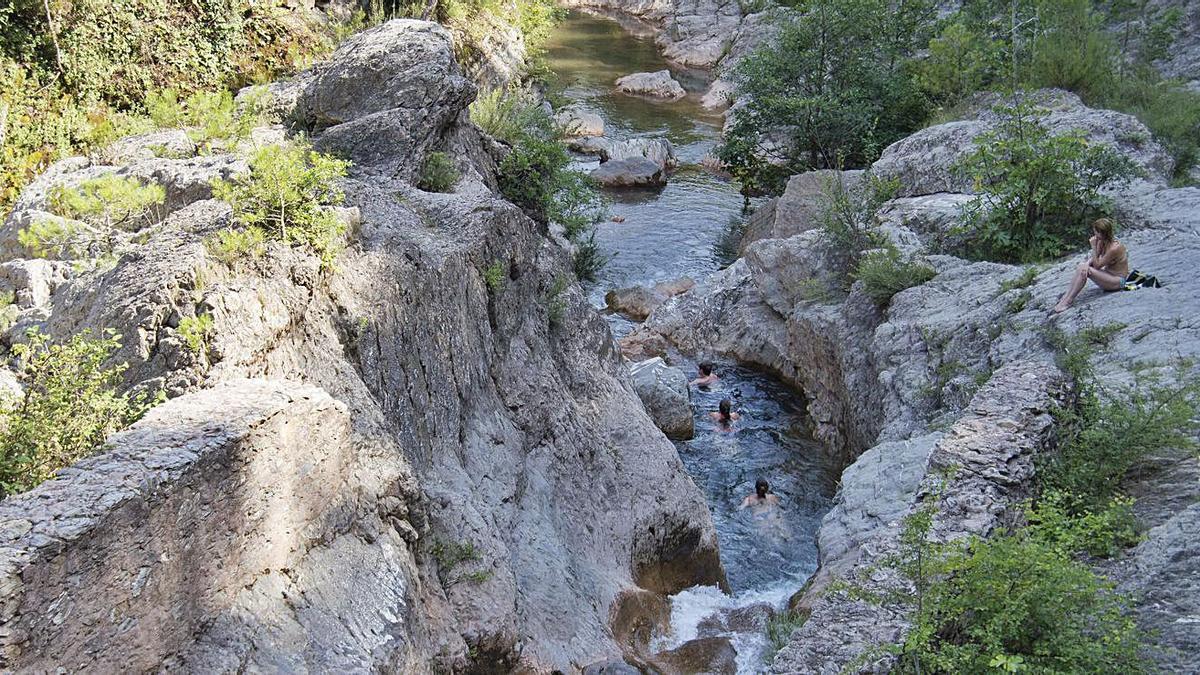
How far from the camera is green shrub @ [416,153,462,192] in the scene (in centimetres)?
1262

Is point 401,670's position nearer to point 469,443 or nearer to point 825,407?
point 469,443

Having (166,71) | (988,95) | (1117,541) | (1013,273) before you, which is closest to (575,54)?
(988,95)

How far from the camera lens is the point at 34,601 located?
4289 mm

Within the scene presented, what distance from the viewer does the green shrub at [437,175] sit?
12617mm

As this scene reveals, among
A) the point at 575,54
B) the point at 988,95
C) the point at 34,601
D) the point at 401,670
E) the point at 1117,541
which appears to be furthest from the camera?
the point at 575,54

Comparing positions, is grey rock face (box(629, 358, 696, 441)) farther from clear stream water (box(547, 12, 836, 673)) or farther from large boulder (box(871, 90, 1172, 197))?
large boulder (box(871, 90, 1172, 197))

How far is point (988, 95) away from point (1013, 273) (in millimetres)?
12128

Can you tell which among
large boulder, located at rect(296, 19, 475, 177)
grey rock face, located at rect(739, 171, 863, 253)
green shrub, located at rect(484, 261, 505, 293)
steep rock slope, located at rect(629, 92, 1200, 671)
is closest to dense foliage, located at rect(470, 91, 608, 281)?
large boulder, located at rect(296, 19, 475, 177)

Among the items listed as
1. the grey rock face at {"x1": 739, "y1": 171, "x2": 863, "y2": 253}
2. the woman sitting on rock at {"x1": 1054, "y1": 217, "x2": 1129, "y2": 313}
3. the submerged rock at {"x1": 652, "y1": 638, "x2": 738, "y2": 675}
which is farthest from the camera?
the grey rock face at {"x1": 739, "y1": 171, "x2": 863, "y2": 253}

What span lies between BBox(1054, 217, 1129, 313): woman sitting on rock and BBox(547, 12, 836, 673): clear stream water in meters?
5.46

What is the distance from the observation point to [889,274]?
15094 millimetres

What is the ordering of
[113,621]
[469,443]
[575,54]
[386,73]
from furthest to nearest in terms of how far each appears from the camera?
[575,54] < [386,73] < [469,443] < [113,621]

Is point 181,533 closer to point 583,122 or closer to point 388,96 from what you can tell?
point 388,96

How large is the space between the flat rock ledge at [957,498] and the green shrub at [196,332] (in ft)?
15.9
